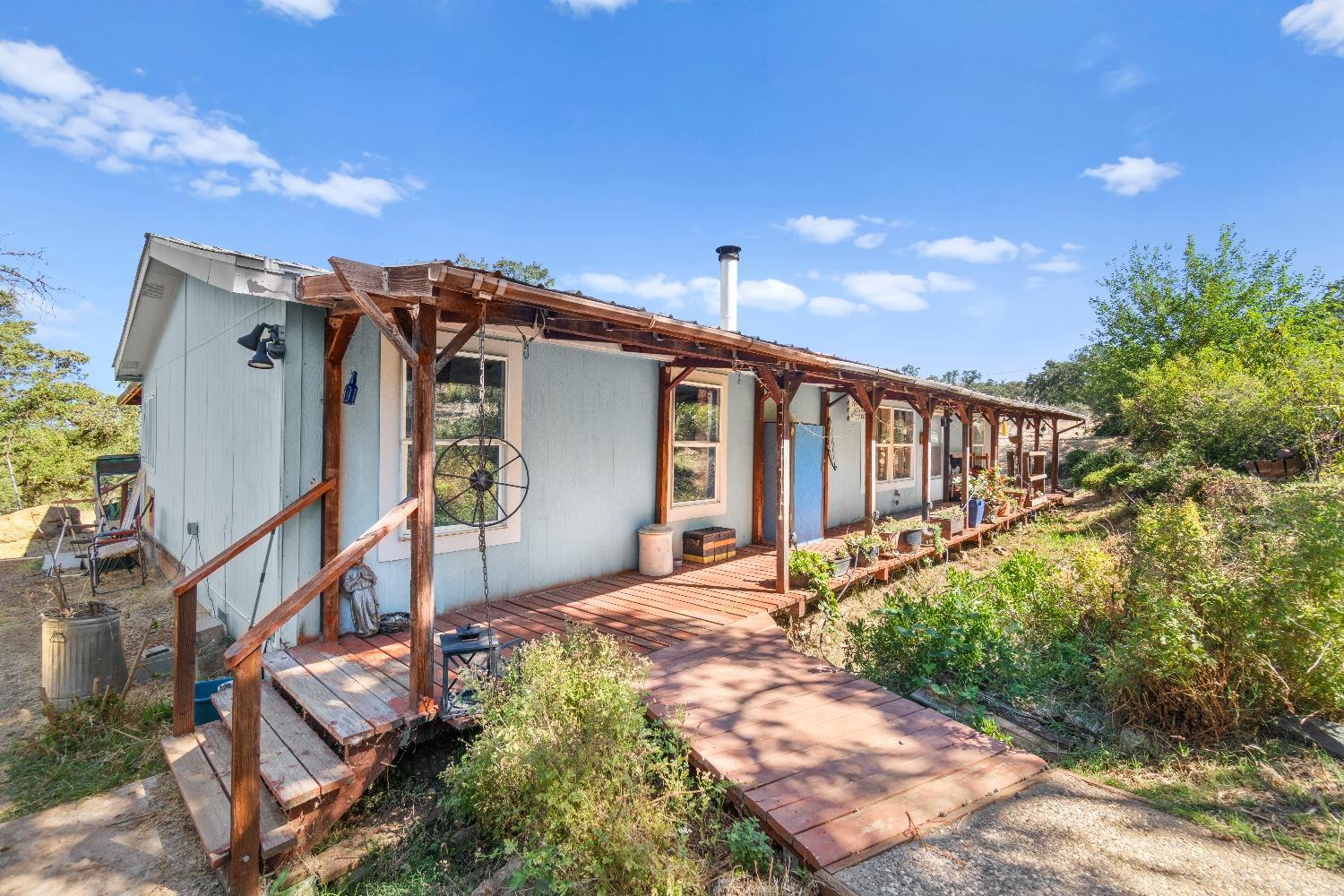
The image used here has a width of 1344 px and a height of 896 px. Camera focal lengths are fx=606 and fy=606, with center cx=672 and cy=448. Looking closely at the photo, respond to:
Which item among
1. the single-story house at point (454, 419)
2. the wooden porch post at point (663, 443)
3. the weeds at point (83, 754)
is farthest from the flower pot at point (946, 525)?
the weeds at point (83, 754)

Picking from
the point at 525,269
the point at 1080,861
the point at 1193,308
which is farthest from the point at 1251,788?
the point at 525,269

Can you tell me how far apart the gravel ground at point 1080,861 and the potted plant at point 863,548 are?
4440mm

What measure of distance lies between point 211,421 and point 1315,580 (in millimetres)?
8216

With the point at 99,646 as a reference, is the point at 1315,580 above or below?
above

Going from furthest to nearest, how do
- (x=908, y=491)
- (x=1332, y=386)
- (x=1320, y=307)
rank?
(x=1320, y=307), (x=908, y=491), (x=1332, y=386)

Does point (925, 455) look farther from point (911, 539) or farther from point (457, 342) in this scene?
point (457, 342)

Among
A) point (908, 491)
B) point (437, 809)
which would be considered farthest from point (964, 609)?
point (908, 491)

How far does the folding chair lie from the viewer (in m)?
7.25

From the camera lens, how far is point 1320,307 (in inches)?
680

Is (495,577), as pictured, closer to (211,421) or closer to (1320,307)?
(211,421)

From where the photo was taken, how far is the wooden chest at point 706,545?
6.91 m

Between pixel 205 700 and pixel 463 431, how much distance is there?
7.82 ft

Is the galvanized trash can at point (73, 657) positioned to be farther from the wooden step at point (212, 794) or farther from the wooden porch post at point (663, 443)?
the wooden porch post at point (663, 443)

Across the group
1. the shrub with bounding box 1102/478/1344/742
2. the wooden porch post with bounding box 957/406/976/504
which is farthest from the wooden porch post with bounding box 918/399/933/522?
the shrub with bounding box 1102/478/1344/742
